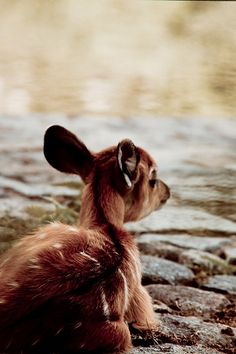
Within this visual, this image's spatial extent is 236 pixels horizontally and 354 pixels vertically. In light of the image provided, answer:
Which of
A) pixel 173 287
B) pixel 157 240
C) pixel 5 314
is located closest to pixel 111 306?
pixel 5 314

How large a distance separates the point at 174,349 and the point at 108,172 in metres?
0.61

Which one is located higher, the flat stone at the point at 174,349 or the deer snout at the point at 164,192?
the deer snout at the point at 164,192

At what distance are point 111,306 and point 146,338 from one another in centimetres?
32

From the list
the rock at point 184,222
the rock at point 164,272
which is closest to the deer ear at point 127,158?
the rock at point 164,272

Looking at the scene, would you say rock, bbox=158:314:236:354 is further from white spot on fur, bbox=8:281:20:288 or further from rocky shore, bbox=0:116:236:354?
white spot on fur, bbox=8:281:20:288

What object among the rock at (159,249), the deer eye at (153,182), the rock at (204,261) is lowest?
the rock at (204,261)

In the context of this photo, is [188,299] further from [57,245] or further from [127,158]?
[57,245]

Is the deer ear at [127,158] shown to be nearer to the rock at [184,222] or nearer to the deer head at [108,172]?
the deer head at [108,172]

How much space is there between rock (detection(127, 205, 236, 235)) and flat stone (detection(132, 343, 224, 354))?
1805 millimetres

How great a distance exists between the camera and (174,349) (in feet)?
8.62

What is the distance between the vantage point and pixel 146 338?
2.71m

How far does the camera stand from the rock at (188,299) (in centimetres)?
324

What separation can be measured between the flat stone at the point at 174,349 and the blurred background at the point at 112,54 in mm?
3045

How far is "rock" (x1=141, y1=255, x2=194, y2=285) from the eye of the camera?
362 centimetres
